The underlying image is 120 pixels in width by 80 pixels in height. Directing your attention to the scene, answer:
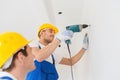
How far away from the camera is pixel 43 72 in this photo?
2396 mm

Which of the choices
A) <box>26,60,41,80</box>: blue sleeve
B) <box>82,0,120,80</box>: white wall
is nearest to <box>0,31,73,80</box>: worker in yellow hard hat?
<box>82,0,120,80</box>: white wall

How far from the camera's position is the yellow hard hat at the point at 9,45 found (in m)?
1.49

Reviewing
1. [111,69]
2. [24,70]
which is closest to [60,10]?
[111,69]

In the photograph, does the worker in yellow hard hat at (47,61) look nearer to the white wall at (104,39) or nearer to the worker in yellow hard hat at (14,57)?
the white wall at (104,39)

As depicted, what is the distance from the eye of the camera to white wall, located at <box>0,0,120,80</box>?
1.77 meters

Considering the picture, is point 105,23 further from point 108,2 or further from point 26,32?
point 26,32

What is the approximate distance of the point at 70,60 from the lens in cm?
276

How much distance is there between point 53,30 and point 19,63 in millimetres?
1177

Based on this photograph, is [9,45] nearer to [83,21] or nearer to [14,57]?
[14,57]

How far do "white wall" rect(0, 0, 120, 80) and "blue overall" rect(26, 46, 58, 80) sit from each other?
0.38 meters

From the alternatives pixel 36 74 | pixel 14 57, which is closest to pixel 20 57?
pixel 14 57

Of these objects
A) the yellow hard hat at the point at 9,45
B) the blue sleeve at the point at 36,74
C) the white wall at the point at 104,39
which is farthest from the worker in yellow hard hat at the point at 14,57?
the blue sleeve at the point at 36,74

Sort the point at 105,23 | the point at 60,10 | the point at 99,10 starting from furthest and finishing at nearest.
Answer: the point at 60,10 → the point at 99,10 → the point at 105,23

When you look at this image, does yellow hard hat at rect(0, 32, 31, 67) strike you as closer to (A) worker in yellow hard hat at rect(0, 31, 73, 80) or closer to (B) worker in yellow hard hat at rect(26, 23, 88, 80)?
(A) worker in yellow hard hat at rect(0, 31, 73, 80)
